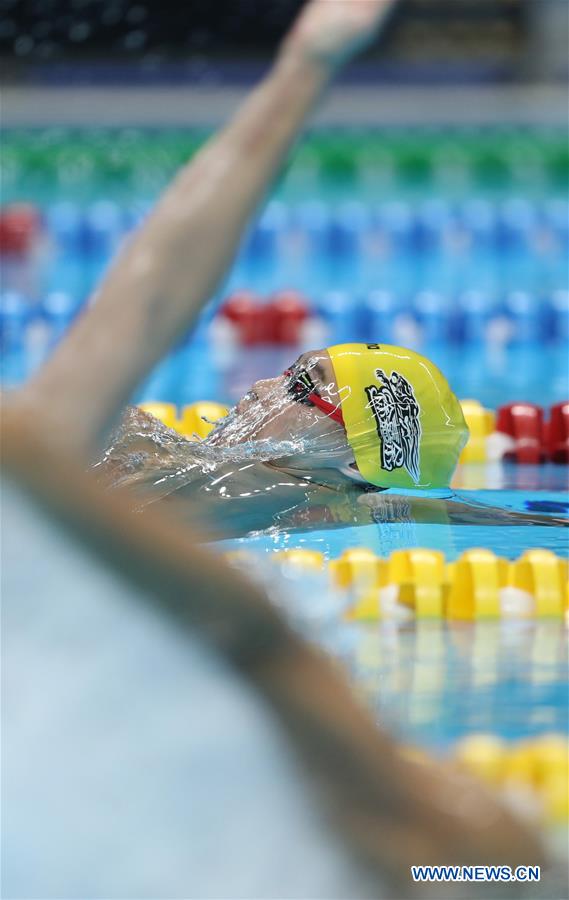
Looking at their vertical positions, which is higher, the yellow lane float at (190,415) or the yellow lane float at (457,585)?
the yellow lane float at (190,415)

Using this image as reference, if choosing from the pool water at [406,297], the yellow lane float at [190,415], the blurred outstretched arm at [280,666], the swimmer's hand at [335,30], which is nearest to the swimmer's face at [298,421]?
the pool water at [406,297]

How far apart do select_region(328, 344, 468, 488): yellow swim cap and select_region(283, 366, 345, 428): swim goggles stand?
2 centimetres

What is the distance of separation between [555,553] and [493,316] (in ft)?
9.47

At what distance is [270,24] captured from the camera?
45.2ft

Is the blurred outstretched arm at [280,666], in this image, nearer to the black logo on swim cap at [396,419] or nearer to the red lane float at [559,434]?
the black logo on swim cap at [396,419]

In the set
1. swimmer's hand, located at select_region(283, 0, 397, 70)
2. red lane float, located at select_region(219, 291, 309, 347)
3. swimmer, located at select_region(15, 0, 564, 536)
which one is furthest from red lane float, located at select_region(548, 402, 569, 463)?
swimmer's hand, located at select_region(283, 0, 397, 70)

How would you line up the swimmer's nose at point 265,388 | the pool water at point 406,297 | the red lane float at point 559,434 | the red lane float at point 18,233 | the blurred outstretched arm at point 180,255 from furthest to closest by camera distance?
the red lane float at point 18,233 → the red lane float at point 559,434 → the swimmer's nose at point 265,388 → the pool water at point 406,297 → the blurred outstretched arm at point 180,255

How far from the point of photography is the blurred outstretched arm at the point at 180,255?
25.9 inches

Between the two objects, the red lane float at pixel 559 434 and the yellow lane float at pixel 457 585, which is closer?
the yellow lane float at pixel 457 585

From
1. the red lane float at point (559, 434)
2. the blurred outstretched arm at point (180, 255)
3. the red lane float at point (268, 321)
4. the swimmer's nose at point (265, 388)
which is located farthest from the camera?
the red lane float at point (268, 321)

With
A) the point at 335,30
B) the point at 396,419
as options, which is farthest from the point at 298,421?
the point at 335,30

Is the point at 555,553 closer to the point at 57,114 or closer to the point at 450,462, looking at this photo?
the point at 450,462

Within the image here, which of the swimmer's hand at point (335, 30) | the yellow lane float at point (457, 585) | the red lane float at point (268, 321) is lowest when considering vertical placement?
the swimmer's hand at point (335, 30)

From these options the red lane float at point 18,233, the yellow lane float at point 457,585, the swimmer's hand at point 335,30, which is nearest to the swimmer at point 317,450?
the yellow lane float at point 457,585
